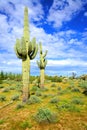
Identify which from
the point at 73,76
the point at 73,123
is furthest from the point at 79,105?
the point at 73,76

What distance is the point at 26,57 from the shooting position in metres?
12.2

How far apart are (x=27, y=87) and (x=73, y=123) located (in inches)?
206

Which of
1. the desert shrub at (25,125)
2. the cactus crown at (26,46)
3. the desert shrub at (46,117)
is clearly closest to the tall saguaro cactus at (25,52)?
the cactus crown at (26,46)

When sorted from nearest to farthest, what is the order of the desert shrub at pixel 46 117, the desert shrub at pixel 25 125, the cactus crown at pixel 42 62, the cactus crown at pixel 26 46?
the desert shrub at pixel 25 125 < the desert shrub at pixel 46 117 < the cactus crown at pixel 26 46 < the cactus crown at pixel 42 62

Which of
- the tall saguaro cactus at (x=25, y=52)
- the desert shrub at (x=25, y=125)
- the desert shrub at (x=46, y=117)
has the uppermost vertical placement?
the tall saguaro cactus at (x=25, y=52)

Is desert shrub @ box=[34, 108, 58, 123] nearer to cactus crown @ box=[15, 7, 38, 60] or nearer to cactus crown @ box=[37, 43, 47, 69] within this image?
cactus crown @ box=[15, 7, 38, 60]

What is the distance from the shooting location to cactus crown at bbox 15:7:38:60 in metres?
11.9

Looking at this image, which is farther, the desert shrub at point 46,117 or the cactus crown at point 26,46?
the cactus crown at point 26,46

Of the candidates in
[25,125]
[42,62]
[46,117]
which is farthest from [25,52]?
[42,62]

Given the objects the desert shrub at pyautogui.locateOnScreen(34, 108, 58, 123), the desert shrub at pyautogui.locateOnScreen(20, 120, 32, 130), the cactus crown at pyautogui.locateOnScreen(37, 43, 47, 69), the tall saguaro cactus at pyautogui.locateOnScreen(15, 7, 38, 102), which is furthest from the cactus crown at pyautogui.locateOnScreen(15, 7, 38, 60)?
the cactus crown at pyautogui.locateOnScreen(37, 43, 47, 69)

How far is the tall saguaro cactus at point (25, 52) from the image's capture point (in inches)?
471

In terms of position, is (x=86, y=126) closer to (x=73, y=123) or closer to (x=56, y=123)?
(x=73, y=123)

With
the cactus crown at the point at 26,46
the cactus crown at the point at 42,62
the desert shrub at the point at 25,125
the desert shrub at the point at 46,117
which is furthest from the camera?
the cactus crown at the point at 42,62

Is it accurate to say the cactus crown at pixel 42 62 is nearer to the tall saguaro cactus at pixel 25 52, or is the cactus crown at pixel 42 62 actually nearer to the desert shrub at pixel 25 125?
the tall saguaro cactus at pixel 25 52
